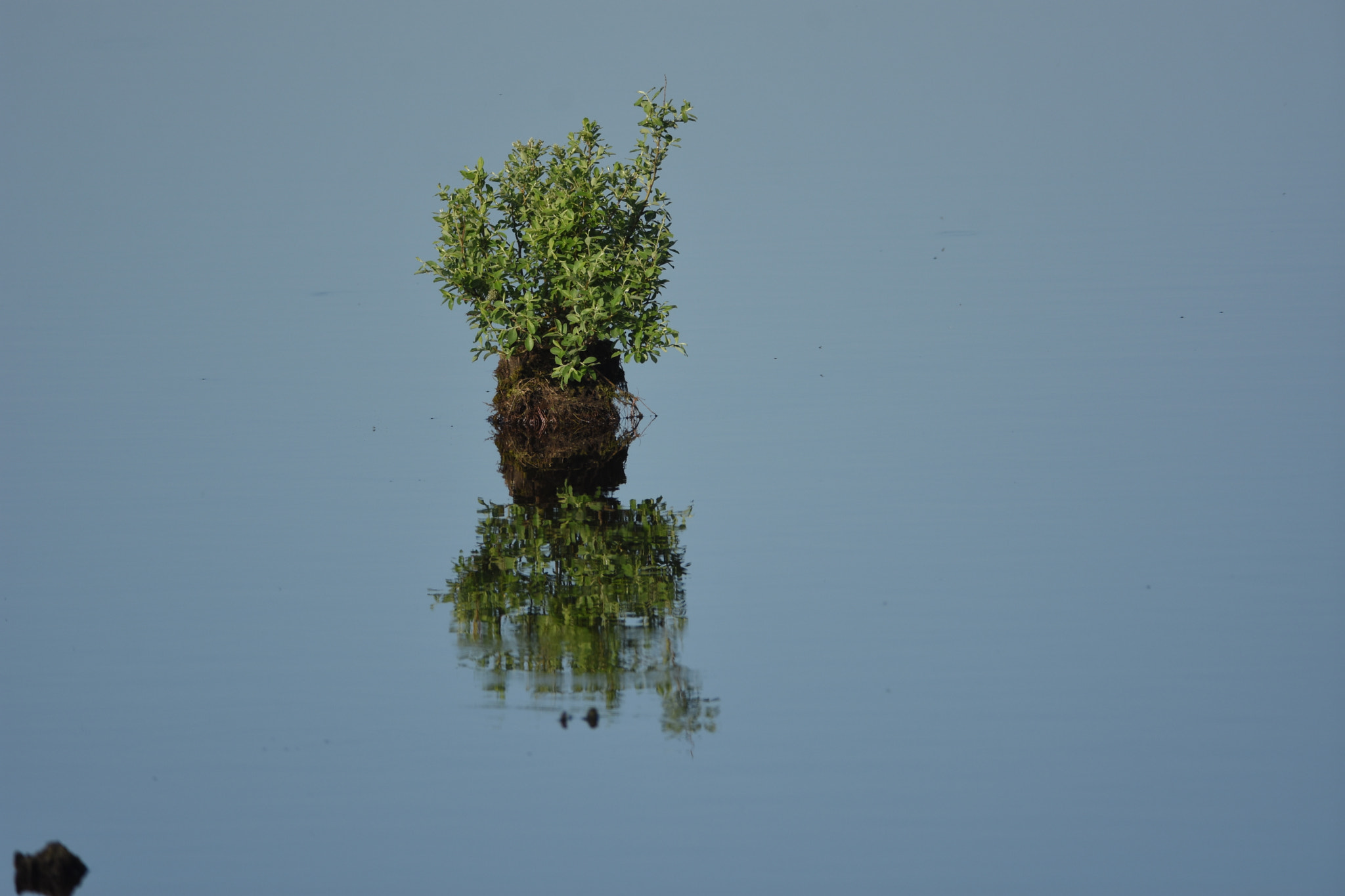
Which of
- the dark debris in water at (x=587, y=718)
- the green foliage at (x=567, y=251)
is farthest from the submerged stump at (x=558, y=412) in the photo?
the dark debris in water at (x=587, y=718)

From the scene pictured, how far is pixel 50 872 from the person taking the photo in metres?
8.40

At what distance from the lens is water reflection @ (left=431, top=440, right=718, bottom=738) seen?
10469 millimetres

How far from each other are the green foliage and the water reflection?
2.05 m

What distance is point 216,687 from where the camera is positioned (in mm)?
10656

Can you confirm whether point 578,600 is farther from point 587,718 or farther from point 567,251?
point 567,251

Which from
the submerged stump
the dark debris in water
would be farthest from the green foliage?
the dark debris in water

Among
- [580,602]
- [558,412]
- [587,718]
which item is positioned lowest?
[587,718]

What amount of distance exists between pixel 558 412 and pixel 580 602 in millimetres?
5516

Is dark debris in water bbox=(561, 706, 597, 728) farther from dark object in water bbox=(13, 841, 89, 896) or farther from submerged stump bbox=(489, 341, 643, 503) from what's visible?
submerged stump bbox=(489, 341, 643, 503)

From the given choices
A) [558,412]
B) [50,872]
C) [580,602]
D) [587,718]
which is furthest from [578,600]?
[558,412]

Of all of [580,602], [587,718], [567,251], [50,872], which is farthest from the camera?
[567,251]

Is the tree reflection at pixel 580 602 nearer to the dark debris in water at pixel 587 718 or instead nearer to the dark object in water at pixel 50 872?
the dark debris in water at pixel 587 718

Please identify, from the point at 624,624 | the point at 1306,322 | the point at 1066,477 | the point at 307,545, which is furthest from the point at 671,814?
the point at 1306,322

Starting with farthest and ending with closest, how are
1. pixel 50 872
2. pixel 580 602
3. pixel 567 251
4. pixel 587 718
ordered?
pixel 567 251, pixel 580 602, pixel 587 718, pixel 50 872
